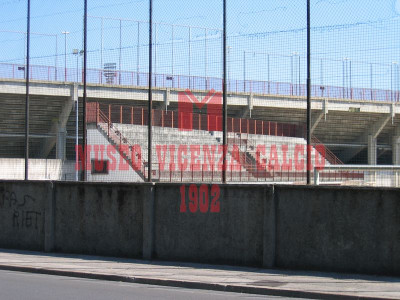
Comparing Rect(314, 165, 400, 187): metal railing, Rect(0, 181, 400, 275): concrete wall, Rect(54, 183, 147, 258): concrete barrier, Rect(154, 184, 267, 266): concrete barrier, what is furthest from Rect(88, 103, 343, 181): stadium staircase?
Rect(154, 184, 267, 266): concrete barrier

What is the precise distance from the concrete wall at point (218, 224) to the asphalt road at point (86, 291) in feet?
7.67

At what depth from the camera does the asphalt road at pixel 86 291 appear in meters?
9.71

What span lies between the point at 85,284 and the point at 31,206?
518 cm

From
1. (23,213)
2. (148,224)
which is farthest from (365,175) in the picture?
(23,213)

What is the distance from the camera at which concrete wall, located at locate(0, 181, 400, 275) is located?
37.6 ft

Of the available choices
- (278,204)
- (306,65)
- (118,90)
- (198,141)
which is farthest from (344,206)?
(118,90)

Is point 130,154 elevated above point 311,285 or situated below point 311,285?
above

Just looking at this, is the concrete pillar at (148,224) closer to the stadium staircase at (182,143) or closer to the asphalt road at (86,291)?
the asphalt road at (86,291)

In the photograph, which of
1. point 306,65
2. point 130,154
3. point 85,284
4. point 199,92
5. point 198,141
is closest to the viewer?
point 85,284

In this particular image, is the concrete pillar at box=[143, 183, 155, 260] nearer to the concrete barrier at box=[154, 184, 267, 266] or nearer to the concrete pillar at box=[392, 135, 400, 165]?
the concrete barrier at box=[154, 184, 267, 266]

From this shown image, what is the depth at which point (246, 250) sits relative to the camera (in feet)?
41.2

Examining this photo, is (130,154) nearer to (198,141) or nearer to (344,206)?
(198,141)

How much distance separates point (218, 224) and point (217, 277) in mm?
1831

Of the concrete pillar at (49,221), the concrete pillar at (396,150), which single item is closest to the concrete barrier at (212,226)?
the concrete pillar at (49,221)
